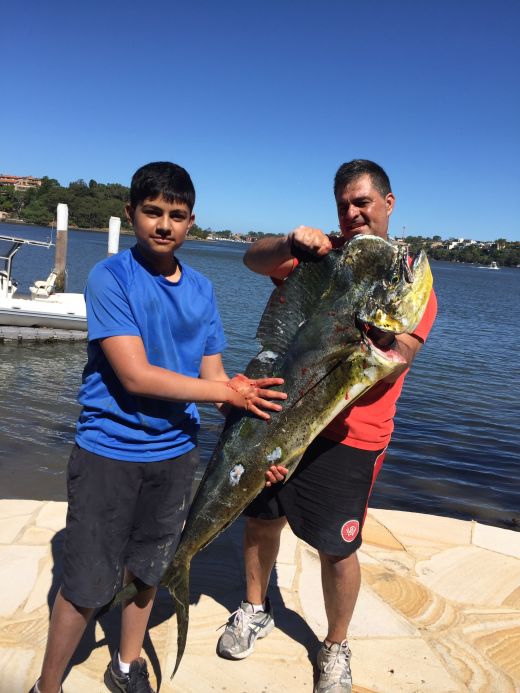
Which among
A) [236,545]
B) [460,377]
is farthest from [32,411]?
[460,377]

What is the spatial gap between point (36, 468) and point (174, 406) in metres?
5.80

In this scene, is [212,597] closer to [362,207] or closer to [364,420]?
[364,420]

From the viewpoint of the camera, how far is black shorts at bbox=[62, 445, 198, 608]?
7.98ft

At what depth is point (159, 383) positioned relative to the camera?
2322 millimetres

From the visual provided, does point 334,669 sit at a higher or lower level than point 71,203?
lower

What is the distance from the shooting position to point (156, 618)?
11.0 ft

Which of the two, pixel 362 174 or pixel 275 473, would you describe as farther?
pixel 362 174

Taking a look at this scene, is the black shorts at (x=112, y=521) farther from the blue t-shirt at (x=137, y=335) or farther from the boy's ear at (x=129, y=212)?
the boy's ear at (x=129, y=212)

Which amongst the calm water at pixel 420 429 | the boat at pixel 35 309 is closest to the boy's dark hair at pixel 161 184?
the calm water at pixel 420 429

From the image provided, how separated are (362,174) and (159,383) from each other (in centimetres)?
140

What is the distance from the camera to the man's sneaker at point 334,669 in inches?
112

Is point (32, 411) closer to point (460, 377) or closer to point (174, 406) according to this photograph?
point (174, 406)

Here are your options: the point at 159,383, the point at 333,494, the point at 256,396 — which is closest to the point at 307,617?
the point at 333,494

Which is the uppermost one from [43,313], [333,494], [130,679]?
[333,494]
